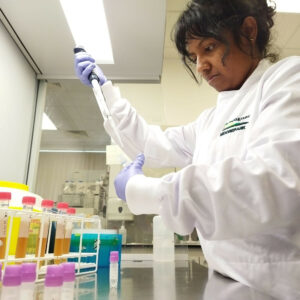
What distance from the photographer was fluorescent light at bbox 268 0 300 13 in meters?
2.07

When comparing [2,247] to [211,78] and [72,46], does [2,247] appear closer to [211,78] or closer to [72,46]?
[211,78]

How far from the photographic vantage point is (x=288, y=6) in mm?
2145

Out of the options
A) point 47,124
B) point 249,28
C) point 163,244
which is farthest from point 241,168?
point 47,124

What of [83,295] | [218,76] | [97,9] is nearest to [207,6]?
[218,76]

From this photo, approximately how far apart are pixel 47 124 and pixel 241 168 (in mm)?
1709

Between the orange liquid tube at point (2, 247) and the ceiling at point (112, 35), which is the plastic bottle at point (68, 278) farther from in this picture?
the ceiling at point (112, 35)

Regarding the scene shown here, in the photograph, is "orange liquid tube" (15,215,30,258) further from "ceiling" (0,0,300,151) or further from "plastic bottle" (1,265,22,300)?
"ceiling" (0,0,300,151)

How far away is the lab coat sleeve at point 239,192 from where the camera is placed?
1.58 ft

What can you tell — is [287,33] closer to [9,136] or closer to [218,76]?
[218,76]

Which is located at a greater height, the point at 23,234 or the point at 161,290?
the point at 23,234

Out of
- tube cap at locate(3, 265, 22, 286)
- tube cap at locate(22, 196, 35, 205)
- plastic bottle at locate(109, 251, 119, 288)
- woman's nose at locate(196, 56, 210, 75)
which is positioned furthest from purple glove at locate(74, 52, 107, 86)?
tube cap at locate(3, 265, 22, 286)

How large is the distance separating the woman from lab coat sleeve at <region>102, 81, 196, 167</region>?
11.8 inches

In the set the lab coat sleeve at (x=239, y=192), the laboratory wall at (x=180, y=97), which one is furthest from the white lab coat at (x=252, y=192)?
the laboratory wall at (x=180, y=97)

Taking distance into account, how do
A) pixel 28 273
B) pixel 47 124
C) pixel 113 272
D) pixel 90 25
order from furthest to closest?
pixel 47 124, pixel 90 25, pixel 113 272, pixel 28 273
